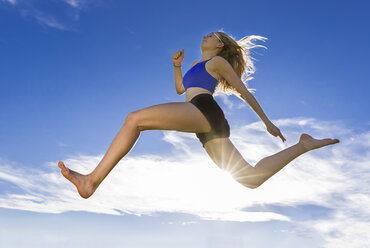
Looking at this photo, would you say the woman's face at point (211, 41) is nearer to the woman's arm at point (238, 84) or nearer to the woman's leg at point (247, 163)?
the woman's arm at point (238, 84)

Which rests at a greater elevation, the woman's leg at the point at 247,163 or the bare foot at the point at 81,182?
the woman's leg at the point at 247,163

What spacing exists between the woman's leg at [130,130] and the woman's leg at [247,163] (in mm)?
673

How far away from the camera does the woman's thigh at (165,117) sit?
4.30 m

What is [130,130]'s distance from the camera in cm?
432

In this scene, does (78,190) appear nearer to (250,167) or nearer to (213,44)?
(250,167)

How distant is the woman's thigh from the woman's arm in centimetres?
70

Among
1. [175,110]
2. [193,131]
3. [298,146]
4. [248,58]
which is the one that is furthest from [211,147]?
[248,58]

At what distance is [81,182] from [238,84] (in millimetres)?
2113

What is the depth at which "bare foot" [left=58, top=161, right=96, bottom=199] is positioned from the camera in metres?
4.30

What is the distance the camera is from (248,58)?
20.4ft

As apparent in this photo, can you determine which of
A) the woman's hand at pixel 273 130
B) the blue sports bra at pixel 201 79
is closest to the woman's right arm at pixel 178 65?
the blue sports bra at pixel 201 79

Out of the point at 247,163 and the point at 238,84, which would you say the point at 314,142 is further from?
the point at 238,84

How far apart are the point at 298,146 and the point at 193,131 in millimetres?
1492

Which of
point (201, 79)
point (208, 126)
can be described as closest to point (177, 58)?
point (201, 79)
